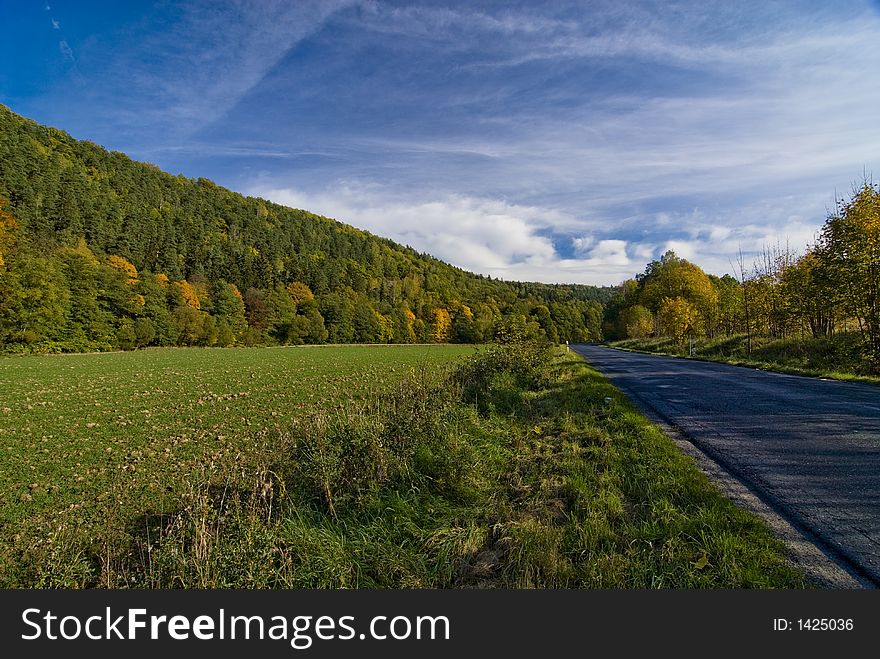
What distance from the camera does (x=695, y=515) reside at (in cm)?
365

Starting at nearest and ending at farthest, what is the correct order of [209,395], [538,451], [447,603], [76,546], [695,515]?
[447,603], [695,515], [76,546], [538,451], [209,395]

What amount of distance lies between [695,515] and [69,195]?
10803 centimetres

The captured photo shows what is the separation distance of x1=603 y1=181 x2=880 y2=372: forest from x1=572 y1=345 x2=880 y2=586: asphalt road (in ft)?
21.8

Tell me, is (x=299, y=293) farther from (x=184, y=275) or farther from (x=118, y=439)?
(x=118, y=439)

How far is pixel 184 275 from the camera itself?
9069 cm

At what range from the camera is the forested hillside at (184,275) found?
48.2 meters

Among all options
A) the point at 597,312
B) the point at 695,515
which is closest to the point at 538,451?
the point at 695,515

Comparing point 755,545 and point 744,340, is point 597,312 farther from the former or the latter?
point 755,545

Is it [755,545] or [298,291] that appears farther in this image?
[298,291]

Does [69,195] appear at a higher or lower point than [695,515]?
higher

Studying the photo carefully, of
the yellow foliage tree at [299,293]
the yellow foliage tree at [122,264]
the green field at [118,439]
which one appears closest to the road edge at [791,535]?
the green field at [118,439]

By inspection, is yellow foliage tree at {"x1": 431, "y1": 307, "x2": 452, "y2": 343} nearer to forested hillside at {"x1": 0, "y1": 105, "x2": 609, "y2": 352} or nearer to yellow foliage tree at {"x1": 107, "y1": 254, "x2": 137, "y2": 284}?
forested hillside at {"x1": 0, "y1": 105, "x2": 609, "y2": 352}

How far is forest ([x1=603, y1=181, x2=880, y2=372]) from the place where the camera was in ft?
49.3

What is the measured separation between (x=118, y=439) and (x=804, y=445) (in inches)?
542
